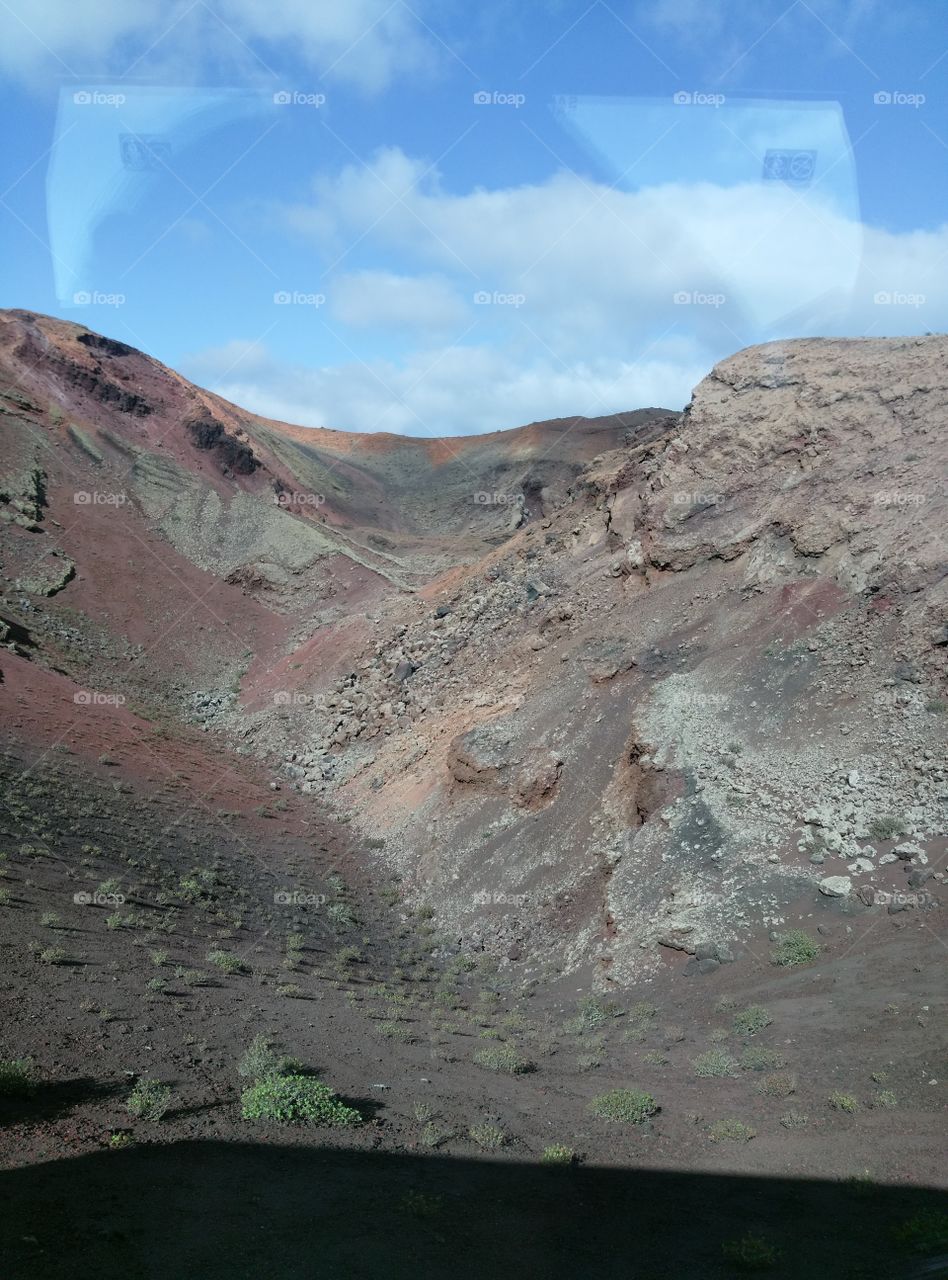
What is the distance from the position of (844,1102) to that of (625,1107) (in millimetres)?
1848

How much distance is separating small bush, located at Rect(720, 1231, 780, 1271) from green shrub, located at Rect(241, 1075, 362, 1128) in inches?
116

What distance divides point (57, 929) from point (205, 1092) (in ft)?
12.6

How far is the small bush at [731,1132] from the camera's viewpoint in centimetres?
716

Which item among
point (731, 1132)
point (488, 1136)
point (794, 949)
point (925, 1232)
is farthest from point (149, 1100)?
point (794, 949)

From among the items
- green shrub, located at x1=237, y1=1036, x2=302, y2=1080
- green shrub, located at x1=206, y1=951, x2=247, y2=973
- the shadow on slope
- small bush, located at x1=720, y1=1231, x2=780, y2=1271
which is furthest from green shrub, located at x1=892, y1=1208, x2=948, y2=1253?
green shrub, located at x1=206, y1=951, x2=247, y2=973

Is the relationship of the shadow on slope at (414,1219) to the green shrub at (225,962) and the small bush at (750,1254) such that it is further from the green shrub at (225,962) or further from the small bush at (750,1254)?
the green shrub at (225,962)

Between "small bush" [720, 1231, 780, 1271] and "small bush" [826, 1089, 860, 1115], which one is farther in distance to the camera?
"small bush" [826, 1089, 860, 1115]

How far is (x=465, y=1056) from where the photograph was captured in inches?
359

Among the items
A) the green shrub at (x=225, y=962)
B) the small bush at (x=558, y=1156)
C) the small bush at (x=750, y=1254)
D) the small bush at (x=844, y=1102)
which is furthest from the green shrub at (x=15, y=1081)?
the small bush at (x=844, y=1102)

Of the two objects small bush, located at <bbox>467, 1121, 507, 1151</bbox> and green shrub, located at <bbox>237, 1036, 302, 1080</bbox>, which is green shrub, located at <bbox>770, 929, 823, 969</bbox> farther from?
Answer: green shrub, located at <bbox>237, 1036, 302, 1080</bbox>

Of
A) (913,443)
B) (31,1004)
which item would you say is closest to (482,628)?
(913,443)

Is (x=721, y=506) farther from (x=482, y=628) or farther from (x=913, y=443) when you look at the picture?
(x=482, y=628)

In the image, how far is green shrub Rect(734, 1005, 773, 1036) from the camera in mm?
9062

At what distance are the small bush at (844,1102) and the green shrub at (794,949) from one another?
232cm
